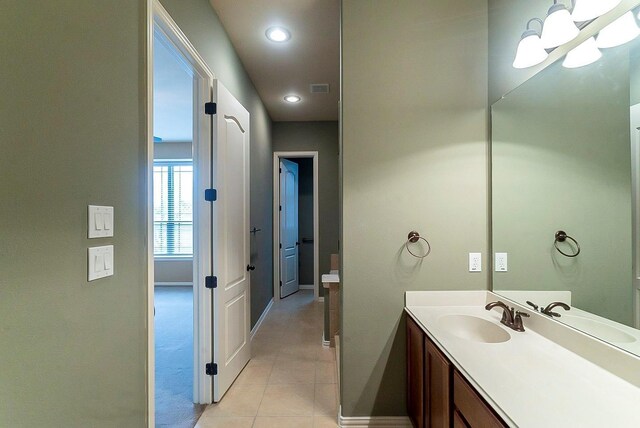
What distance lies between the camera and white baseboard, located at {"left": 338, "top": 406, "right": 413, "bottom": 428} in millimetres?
1771

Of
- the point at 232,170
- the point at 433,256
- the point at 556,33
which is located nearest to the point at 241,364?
the point at 232,170

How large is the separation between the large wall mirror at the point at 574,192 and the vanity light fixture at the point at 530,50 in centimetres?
8

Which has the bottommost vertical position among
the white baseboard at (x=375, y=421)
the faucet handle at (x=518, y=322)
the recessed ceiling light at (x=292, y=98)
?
the white baseboard at (x=375, y=421)

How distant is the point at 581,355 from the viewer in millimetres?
1144

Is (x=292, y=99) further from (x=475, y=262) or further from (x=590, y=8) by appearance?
(x=590, y=8)

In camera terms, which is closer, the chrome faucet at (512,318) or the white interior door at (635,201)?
the white interior door at (635,201)

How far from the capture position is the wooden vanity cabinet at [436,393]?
0.97 metres

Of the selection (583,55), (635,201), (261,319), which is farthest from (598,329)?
(261,319)

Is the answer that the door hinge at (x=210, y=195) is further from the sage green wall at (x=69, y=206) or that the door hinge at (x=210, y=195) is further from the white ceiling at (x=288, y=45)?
the white ceiling at (x=288, y=45)

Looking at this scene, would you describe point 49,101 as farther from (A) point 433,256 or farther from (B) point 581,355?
(B) point 581,355

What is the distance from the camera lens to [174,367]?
8.53 feet

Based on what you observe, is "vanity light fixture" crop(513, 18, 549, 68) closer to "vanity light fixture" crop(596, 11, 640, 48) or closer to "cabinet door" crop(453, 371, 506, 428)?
"vanity light fixture" crop(596, 11, 640, 48)

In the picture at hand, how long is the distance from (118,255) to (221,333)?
120cm

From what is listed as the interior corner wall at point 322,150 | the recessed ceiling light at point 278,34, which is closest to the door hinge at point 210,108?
the recessed ceiling light at point 278,34
